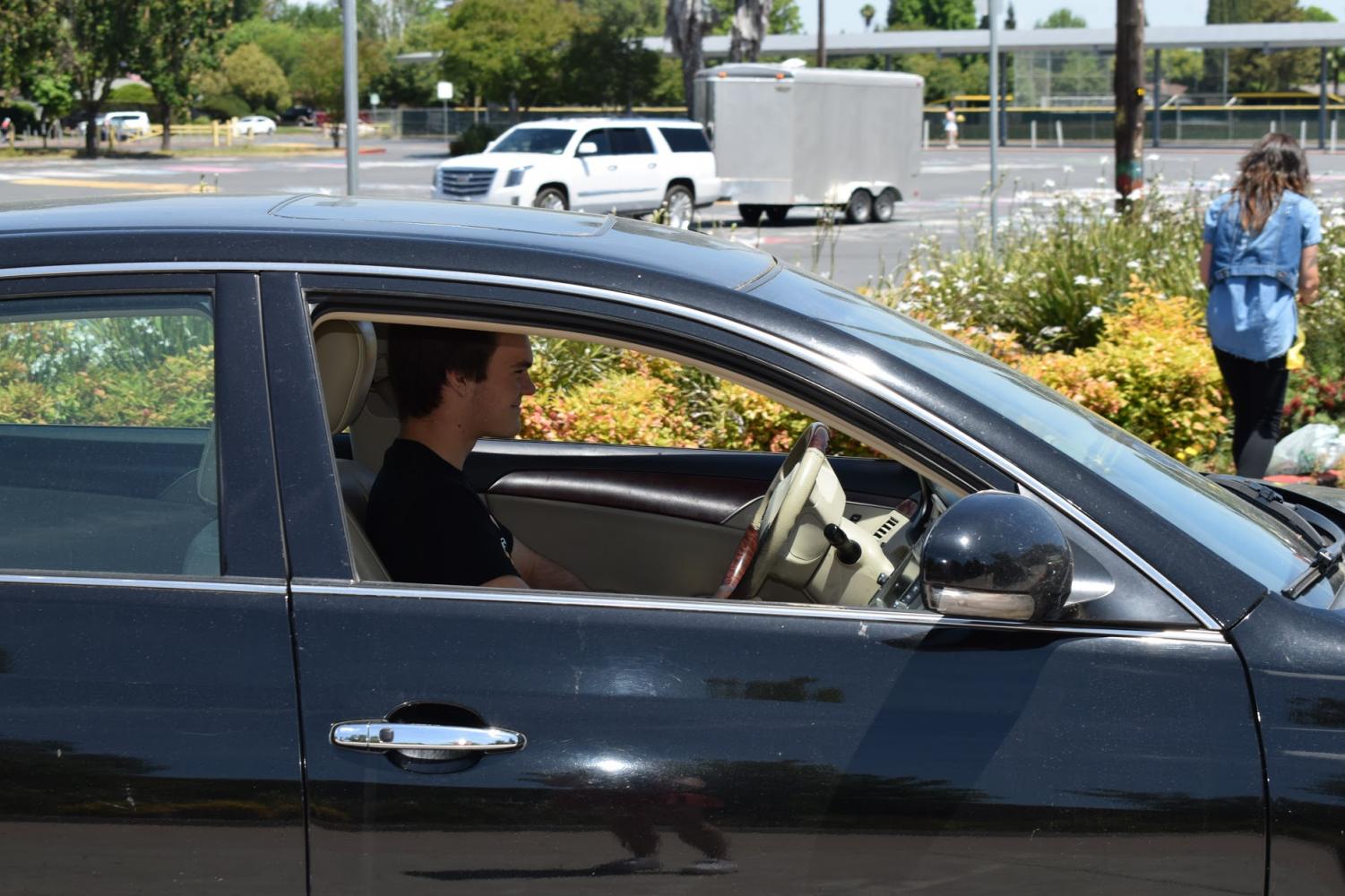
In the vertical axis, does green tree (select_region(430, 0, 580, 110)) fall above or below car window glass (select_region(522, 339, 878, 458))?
above

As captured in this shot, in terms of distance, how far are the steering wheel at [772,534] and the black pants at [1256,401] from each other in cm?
459

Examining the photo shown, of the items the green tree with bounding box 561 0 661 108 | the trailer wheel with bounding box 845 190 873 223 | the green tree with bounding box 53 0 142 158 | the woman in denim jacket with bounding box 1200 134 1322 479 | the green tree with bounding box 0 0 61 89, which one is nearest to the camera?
the woman in denim jacket with bounding box 1200 134 1322 479

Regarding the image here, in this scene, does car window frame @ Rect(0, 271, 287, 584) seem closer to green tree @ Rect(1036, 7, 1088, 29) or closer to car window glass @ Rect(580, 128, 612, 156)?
car window glass @ Rect(580, 128, 612, 156)

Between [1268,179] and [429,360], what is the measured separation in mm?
5062

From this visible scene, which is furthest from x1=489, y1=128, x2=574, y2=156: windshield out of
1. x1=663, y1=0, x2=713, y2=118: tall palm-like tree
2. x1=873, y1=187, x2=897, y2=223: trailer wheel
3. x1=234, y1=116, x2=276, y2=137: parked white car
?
x1=234, y1=116, x2=276, y2=137: parked white car

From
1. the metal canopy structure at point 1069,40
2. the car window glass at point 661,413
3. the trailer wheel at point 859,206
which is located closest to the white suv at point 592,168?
the trailer wheel at point 859,206

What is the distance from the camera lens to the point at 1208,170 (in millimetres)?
39719

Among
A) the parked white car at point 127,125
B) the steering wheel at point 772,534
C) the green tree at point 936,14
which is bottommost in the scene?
the steering wheel at point 772,534

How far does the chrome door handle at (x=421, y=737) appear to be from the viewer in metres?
2.09

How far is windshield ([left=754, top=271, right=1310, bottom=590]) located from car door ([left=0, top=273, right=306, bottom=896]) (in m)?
0.88

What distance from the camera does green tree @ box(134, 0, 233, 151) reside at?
161 feet

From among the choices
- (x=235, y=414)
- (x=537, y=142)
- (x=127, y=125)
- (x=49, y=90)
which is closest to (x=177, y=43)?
(x=49, y=90)

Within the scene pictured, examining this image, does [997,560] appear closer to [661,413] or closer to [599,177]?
[661,413]

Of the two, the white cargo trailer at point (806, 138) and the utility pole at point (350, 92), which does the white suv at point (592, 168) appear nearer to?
the white cargo trailer at point (806, 138)
